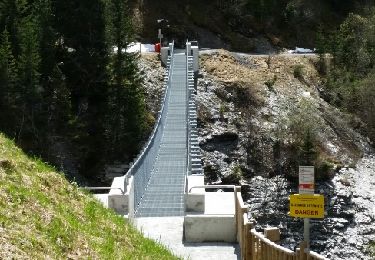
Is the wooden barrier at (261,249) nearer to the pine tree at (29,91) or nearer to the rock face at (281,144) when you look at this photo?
the rock face at (281,144)

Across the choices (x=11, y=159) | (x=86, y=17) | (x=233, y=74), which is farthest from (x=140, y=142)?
(x=11, y=159)

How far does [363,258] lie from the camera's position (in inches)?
774

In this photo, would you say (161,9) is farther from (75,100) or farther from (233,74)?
(75,100)

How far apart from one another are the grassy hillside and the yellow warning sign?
89.7 inches

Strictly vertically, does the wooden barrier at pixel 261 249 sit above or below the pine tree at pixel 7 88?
below

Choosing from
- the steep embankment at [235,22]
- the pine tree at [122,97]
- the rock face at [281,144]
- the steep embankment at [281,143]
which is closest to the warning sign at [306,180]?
the rock face at [281,144]

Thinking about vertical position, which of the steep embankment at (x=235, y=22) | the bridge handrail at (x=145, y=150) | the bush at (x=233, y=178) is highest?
the steep embankment at (x=235, y=22)

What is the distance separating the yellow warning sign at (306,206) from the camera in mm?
7160

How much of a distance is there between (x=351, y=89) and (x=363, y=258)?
13956mm

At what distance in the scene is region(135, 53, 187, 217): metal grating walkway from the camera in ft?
45.3

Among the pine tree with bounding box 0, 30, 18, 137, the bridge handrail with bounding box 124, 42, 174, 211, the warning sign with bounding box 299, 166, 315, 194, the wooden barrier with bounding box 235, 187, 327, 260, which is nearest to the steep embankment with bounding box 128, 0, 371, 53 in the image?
the bridge handrail with bounding box 124, 42, 174, 211

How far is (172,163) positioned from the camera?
18188 millimetres

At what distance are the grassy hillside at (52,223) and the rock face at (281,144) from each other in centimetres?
1187

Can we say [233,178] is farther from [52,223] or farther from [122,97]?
[52,223]
